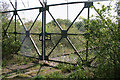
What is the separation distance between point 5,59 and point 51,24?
209cm

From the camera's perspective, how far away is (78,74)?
3.26 meters

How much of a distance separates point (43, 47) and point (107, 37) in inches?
102

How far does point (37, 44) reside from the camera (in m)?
5.02

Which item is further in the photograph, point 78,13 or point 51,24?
point 51,24

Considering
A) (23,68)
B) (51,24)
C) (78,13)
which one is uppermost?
(78,13)

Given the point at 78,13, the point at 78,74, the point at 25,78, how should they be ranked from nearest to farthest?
the point at 78,74
the point at 25,78
the point at 78,13

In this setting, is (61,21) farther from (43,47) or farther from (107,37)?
(107,37)

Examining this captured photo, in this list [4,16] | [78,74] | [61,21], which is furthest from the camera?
[4,16]

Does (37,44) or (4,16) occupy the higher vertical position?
(4,16)

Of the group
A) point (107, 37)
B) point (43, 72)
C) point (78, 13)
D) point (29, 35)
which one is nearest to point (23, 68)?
point (43, 72)

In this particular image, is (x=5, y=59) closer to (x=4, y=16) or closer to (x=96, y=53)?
(x=4, y=16)

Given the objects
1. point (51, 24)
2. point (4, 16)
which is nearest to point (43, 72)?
point (51, 24)

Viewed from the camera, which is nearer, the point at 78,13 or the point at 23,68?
the point at 78,13

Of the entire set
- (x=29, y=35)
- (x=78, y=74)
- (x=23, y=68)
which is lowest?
(x=23, y=68)
